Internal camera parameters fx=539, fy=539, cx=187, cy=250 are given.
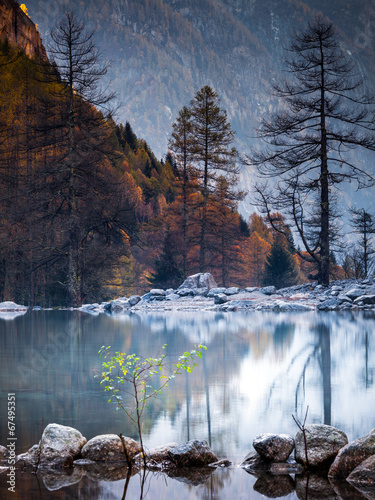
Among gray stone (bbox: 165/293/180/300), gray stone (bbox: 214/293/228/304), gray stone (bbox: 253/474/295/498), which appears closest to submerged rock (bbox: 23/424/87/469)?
gray stone (bbox: 253/474/295/498)

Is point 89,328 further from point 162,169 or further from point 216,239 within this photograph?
point 162,169

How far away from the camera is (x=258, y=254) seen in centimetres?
5791

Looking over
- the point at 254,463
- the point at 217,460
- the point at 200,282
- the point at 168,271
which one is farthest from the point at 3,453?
the point at 168,271

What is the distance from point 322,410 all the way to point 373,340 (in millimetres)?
4743

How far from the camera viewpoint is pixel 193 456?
331cm

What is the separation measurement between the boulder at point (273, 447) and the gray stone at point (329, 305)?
14254 mm

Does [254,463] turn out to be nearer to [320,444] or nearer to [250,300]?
[320,444]

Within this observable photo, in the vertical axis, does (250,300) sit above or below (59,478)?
above

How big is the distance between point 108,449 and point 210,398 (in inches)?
54.4

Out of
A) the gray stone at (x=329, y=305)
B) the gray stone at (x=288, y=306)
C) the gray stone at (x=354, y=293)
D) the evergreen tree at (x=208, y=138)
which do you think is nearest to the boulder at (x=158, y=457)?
the gray stone at (x=329, y=305)

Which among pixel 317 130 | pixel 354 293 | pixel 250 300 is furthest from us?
pixel 317 130

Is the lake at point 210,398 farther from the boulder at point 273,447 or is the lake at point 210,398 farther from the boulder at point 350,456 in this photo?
the boulder at point 350,456

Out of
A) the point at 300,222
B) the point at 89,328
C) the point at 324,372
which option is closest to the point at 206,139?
the point at 300,222

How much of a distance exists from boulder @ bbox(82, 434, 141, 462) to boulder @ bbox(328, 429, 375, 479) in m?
1.23
